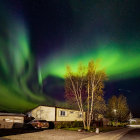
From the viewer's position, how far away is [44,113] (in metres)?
37.8

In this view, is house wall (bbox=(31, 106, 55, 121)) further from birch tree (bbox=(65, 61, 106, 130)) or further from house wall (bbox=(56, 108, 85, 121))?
birch tree (bbox=(65, 61, 106, 130))

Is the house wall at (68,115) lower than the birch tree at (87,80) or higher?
lower

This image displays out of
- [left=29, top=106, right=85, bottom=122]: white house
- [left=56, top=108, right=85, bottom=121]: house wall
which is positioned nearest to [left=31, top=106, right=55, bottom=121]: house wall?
[left=29, top=106, right=85, bottom=122]: white house

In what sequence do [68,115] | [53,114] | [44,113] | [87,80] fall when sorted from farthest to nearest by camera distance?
[68,115]
[44,113]
[53,114]
[87,80]

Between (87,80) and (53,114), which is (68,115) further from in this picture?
(87,80)

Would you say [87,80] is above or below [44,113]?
above

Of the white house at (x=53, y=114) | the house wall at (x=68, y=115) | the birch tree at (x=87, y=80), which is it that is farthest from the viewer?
the house wall at (x=68, y=115)

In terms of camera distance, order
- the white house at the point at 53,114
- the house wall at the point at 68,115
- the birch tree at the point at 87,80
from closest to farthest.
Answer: the birch tree at the point at 87,80
the white house at the point at 53,114
the house wall at the point at 68,115

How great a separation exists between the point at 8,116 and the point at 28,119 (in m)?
4.75

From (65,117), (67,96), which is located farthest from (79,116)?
(67,96)

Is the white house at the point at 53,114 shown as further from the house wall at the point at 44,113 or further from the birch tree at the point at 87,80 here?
the birch tree at the point at 87,80

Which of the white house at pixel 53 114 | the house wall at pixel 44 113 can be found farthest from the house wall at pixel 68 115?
the house wall at pixel 44 113

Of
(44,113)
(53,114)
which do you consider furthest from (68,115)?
(44,113)

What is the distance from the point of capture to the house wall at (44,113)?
36556 mm
